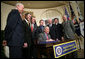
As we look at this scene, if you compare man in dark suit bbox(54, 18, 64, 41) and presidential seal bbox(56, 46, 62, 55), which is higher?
man in dark suit bbox(54, 18, 64, 41)

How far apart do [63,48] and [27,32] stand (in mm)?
654

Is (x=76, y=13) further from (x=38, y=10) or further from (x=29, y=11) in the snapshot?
(x=29, y=11)

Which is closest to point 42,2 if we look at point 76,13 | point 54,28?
point 54,28

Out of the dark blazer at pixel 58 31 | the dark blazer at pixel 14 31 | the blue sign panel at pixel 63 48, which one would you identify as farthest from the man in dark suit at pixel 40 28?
the dark blazer at pixel 14 31

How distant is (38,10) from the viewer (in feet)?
5.63

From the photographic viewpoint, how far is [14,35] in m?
1.01

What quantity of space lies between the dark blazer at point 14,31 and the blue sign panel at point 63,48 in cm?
56

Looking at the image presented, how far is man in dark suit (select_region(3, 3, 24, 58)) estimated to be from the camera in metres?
1.00

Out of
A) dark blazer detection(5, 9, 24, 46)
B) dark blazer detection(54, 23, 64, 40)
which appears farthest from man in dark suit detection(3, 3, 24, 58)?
dark blazer detection(54, 23, 64, 40)

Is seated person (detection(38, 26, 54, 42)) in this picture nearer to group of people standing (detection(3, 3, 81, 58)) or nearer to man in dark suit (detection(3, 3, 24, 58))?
group of people standing (detection(3, 3, 81, 58))

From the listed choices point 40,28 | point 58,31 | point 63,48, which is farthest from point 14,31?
point 58,31

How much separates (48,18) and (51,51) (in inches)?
28.7

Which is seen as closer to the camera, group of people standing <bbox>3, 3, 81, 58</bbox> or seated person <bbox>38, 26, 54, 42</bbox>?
group of people standing <bbox>3, 3, 81, 58</bbox>

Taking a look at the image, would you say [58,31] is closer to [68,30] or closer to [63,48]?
[68,30]
